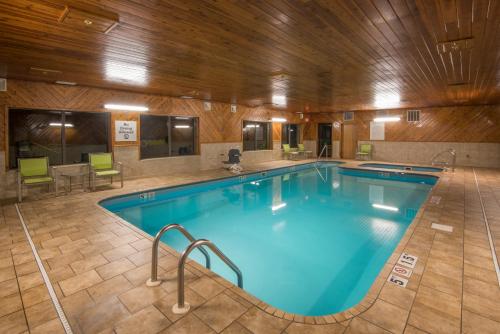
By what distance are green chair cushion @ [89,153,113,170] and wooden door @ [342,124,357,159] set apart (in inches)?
442

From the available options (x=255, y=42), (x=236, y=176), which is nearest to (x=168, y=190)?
(x=236, y=176)

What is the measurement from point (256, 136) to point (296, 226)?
8333 millimetres

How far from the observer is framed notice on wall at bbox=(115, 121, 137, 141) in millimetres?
7566

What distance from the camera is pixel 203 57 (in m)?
4.38

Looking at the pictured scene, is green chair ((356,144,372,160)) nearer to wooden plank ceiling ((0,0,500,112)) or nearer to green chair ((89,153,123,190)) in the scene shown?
wooden plank ceiling ((0,0,500,112))

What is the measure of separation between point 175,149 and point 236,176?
6.66 metres

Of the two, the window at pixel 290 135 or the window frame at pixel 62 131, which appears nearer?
the window frame at pixel 62 131

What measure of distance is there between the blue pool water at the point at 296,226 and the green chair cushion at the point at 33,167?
1.77 meters

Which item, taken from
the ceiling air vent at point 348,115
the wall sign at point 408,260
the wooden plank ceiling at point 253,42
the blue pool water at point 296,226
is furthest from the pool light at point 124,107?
the ceiling air vent at point 348,115

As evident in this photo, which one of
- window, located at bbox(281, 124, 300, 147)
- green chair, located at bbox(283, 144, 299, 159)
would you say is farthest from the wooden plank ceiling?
window, located at bbox(281, 124, 300, 147)

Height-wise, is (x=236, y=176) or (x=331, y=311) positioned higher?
(x=236, y=176)

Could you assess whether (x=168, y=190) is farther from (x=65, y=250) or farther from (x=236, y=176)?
(x=65, y=250)

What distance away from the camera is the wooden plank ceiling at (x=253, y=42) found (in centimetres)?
273

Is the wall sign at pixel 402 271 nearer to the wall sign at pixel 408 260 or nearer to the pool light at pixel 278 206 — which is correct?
the wall sign at pixel 408 260
